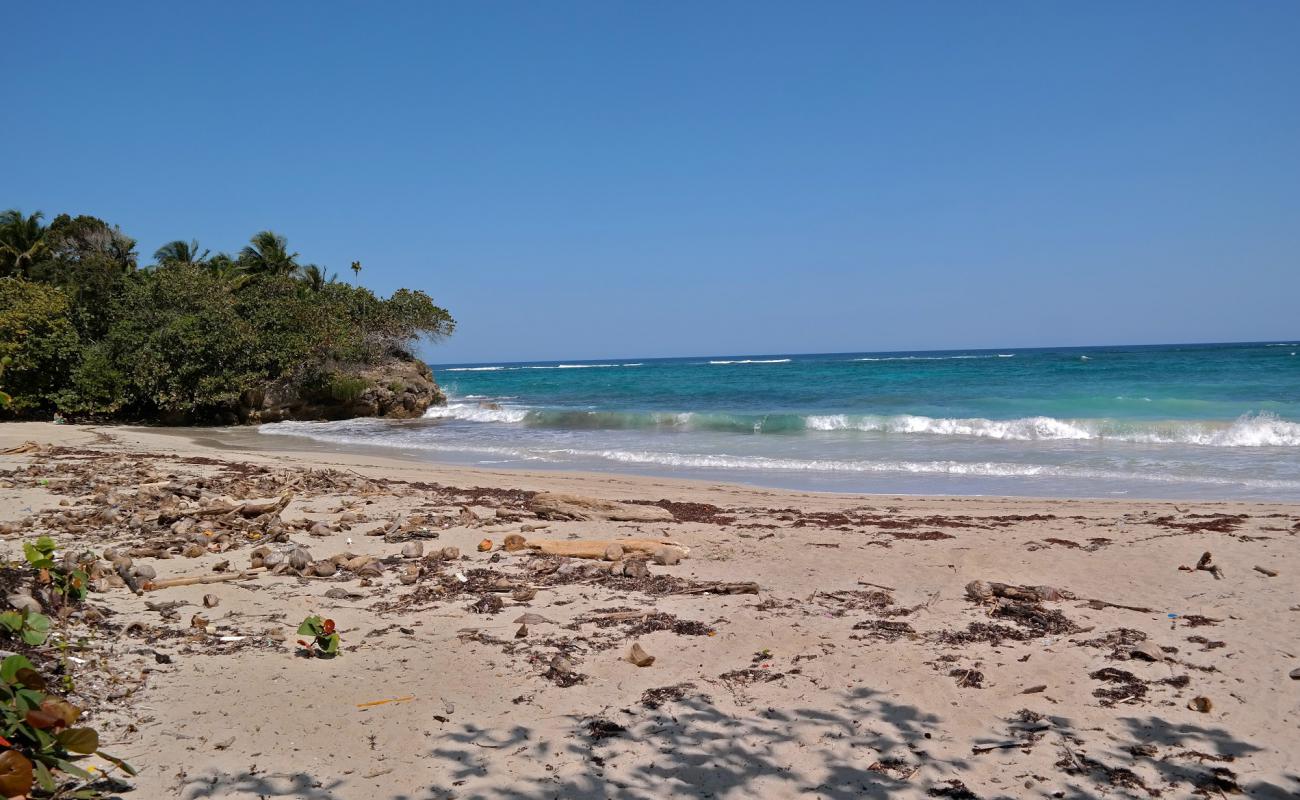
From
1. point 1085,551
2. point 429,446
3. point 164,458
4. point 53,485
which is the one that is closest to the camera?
point 1085,551

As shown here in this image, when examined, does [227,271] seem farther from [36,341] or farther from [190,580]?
[190,580]

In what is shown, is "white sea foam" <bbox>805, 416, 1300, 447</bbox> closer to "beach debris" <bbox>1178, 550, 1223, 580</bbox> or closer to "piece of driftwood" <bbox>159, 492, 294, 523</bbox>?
"beach debris" <bbox>1178, 550, 1223, 580</bbox>

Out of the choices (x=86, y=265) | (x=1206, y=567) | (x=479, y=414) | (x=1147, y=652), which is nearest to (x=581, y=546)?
(x=1147, y=652)

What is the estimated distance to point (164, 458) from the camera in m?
13.7

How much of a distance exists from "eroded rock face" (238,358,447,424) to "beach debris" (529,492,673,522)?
2182cm

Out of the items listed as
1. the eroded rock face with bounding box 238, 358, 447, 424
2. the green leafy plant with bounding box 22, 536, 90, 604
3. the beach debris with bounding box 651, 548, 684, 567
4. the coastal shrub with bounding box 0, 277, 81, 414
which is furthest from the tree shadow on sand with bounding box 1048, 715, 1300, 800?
the eroded rock face with bounding box 238, 358, 447, 424

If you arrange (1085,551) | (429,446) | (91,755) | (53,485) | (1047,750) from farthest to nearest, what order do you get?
(429,446), (53,485), (1085,551), (1047,750), (91,755)

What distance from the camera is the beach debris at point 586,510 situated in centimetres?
884

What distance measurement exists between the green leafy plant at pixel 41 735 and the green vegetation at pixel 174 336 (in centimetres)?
2280

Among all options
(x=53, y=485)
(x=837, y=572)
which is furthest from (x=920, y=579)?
(x=53, y=485)

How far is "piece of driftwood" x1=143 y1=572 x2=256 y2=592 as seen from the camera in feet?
18.1

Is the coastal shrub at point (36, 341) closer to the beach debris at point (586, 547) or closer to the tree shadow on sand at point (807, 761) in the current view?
the beach debris at point (586, 547)

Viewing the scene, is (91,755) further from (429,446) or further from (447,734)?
(429,446)

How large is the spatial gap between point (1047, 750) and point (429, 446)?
705 inches
